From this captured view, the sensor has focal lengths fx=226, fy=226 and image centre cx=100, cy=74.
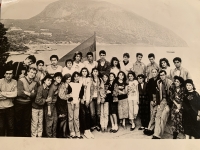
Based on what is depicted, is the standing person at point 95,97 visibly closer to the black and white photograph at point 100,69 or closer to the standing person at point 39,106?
the black and white photograph at point 100,69

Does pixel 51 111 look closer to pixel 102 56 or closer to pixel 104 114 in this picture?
pixel 104 114

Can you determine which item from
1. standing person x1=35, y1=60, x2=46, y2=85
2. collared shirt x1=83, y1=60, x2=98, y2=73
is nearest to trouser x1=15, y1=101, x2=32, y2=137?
standing person x1=35, y1=60, x2=46, y2=85

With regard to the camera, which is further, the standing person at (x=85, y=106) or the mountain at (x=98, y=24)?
the mountain at (x=98, y=24)

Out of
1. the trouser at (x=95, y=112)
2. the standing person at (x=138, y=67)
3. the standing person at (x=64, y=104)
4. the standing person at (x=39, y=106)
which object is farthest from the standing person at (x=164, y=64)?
the standing person at (x=39, y=106)

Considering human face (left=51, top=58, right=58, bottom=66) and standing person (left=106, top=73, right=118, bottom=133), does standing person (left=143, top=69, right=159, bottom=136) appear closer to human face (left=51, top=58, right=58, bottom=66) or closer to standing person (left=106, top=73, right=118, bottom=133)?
standing person (left=106, top=73, right=118, bottom=133)

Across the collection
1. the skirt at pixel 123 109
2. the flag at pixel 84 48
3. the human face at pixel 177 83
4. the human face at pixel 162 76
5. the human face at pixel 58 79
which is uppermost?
the flag at pixel 84 48

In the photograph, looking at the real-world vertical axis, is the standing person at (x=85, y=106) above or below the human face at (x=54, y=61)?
below

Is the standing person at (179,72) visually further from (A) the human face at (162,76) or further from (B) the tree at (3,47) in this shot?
(B) the tree at (3,47)

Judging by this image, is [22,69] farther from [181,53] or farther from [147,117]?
[181,53]
